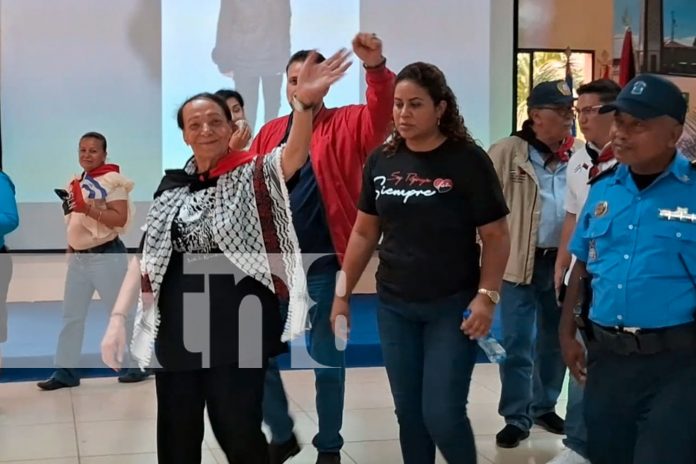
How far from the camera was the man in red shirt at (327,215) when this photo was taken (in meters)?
3.15

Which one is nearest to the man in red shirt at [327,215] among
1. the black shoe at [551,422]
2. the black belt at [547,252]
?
the black belt at [547,252]

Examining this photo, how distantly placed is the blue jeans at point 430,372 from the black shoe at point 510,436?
1.02 m

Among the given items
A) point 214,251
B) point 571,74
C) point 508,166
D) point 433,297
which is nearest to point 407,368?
point 433,297

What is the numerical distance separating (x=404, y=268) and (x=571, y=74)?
5434 mm

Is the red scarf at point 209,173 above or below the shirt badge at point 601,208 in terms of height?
above

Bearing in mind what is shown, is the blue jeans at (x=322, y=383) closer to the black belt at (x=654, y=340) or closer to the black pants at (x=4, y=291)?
the black belt at (x=654, y=340)

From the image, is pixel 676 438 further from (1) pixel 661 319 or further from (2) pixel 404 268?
(2) pixel 404 268

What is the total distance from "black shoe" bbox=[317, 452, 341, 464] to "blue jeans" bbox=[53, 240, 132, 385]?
2.03 m

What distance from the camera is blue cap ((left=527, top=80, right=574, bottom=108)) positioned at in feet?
11.8

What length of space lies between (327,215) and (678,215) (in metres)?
1.38

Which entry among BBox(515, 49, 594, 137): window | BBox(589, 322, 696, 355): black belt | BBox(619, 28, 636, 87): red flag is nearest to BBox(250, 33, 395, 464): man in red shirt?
BBox(589, 322, 696, 355): black belt

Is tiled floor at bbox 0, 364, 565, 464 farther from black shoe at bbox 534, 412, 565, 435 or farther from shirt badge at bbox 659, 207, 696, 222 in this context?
shirt badge at bbox 659, 207, 696, 222

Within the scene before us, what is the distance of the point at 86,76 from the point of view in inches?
252

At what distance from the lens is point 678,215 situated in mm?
2148
